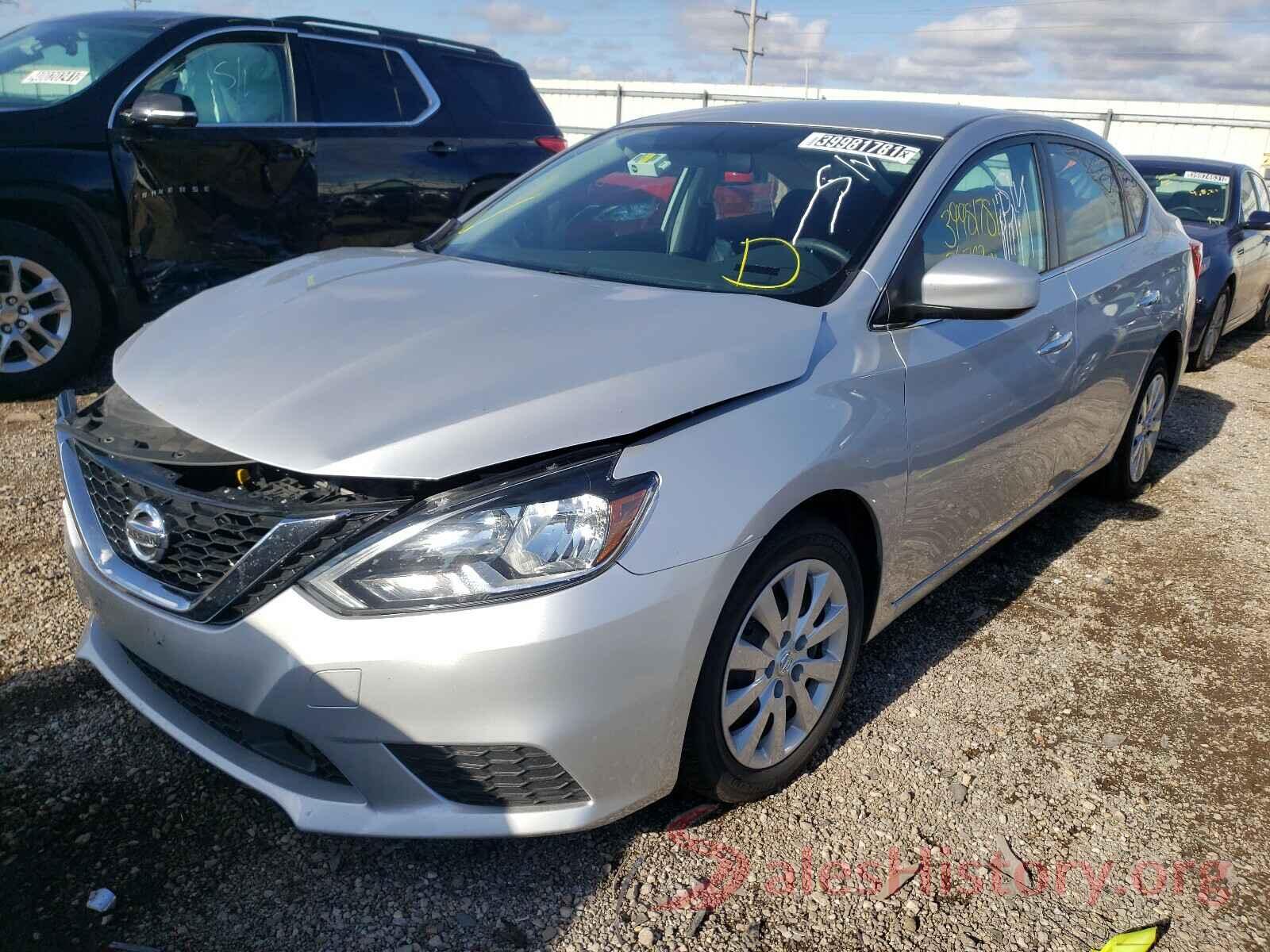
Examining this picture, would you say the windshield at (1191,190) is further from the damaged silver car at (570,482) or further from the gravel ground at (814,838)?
the damaged silver car at (570,482)

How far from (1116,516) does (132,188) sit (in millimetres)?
5084

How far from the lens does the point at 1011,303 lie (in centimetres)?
262

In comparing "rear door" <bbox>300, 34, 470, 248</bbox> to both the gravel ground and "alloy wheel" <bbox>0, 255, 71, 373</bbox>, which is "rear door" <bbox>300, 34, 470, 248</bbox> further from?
the gravel ground

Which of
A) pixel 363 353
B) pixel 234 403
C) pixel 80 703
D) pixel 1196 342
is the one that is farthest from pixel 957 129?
pixel 1196 342

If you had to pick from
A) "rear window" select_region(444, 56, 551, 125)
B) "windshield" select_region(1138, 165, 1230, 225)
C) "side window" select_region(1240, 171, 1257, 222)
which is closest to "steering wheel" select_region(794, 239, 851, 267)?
"rear window" select_region(444, 56, 551, 125)

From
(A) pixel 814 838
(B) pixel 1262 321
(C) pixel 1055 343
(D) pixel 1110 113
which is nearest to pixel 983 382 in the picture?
(C) pixel 1055 343

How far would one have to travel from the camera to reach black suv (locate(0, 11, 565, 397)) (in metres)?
4.93

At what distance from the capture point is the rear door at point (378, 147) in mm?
5789

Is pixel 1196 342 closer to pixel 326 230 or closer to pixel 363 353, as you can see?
pixel 326 230

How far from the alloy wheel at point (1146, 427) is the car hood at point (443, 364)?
9.14 ft

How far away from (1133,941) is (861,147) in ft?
7.22

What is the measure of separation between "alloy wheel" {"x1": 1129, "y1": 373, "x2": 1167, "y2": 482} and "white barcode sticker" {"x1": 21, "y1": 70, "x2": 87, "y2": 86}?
212 inches

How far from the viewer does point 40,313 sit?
4969 millimetres

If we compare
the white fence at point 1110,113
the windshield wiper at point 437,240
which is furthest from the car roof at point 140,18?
the white fence at point 1110,113
